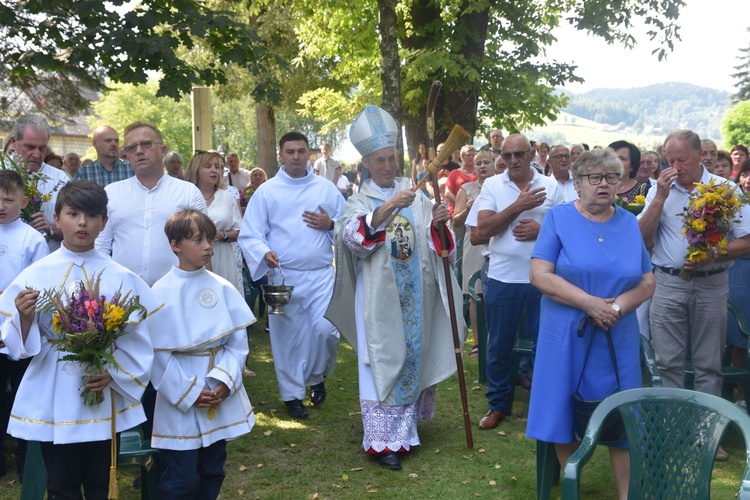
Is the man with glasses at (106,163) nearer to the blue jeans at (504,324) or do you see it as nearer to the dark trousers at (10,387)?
the dark trousers at (10,387)

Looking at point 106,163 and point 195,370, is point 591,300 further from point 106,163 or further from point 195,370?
point 106,163

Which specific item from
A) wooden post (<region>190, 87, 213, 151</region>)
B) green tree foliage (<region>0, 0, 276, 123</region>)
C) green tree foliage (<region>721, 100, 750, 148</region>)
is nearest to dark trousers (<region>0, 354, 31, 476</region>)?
green tree foliage (<region>0, 0, 276, 123</region>)

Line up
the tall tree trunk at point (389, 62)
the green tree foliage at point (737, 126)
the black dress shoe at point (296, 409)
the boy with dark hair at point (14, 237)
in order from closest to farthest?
the boy with dark hair at point (14, 237) < the black dress shoe at point (296, 409) < the tall tree trunk at point (389, 62) < the green tree foliage at point (737, 126)

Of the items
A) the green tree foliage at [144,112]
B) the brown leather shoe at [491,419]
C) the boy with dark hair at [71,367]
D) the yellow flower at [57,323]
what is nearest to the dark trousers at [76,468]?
the boy with dark hair at [71,367]

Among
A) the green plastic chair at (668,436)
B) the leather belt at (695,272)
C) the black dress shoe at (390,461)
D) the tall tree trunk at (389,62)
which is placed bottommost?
the black dress shoe at (390,461)

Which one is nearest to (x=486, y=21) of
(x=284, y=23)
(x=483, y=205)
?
(x=284, y=23)

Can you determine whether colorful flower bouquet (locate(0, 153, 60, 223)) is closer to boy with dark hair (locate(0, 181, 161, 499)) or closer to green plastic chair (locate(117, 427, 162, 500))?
boy with dark hair (locate(0, 181, 161, 499))

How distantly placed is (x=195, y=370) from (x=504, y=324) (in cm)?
316

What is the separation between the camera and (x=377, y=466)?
6039mm

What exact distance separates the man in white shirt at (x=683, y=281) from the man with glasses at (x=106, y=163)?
485cm

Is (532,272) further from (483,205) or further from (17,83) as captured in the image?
(17,83)

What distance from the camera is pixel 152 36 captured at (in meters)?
9.67

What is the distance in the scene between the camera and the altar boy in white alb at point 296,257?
7.34 m

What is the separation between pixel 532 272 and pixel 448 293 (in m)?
1.61
